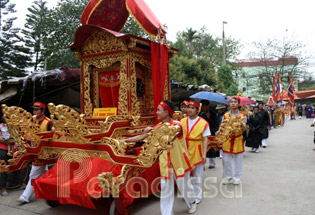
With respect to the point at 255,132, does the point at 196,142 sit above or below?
above

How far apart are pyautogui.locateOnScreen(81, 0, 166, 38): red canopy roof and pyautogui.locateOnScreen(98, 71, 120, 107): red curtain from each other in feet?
3.93

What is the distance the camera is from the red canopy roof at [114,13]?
15.6 feet

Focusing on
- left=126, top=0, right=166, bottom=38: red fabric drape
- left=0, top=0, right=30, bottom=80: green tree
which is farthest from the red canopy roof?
left=0, top=0, right=30, bottom=80: green tree

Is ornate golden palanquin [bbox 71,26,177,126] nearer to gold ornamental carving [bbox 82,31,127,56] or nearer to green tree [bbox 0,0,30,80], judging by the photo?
gold ornamental carving [bbox 82,31,127,56]

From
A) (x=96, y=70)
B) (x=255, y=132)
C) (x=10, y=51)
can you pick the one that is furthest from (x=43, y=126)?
(x=10, y=51)

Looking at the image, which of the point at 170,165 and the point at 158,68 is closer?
the point at 170,165

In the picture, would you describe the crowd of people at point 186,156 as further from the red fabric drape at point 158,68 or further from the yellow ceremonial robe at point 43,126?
the red fabric drape at point 158,68

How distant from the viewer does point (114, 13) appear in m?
5.75

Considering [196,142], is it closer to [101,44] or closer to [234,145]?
[234,145]

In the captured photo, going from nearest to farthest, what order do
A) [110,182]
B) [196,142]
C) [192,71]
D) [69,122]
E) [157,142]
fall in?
[110,182], [157,142], [69,122], [196,142], [192,71]

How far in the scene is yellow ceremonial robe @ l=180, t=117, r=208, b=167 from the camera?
4002 millimetres

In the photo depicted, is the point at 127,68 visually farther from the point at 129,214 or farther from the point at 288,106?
the point at 288,106

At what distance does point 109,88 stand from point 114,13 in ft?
5.72

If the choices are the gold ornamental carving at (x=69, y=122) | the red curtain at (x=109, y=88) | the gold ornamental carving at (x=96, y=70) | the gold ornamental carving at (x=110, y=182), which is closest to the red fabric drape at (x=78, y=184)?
the gold ornamental carving at (x=110, y=182)
